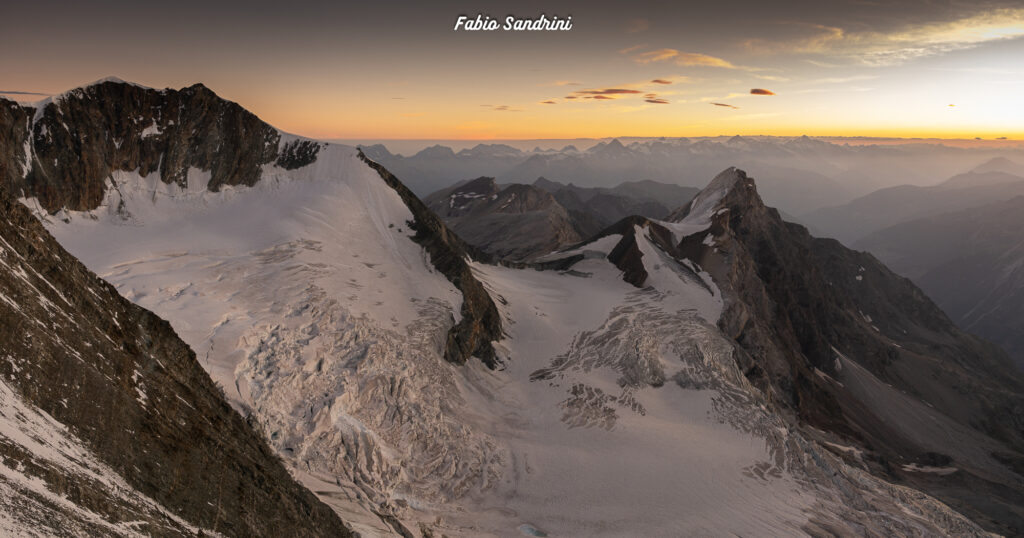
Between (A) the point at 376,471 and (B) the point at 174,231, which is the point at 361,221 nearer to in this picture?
(B) the point at 174,231

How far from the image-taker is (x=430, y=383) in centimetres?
4938

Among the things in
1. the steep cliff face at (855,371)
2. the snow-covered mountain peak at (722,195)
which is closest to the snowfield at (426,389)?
the steep cliff face at (855,371)

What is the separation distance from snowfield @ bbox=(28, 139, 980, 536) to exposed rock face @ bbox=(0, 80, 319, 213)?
1.98 m

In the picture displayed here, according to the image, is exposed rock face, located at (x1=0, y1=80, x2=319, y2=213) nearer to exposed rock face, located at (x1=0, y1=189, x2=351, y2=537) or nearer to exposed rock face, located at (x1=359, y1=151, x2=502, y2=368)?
exposed rock face, located at (x1=359, y1=151, x2=502, y2=368)

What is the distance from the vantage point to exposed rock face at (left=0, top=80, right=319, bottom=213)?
48219 millimetres

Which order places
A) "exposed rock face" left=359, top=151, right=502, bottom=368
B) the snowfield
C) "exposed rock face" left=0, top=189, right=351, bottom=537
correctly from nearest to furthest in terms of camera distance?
"exposed rock face" left=0, top=189, right=351, bottom=537 < the snowfield < "exposed rock face" left=359, top=151, right=502, bottom=368

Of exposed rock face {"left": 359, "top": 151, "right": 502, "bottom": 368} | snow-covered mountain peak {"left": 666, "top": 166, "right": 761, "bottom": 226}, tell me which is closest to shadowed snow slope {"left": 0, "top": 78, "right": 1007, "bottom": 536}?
exposed rock face {"left": 359, "top": 151, "right": 502, "bottom": 368}

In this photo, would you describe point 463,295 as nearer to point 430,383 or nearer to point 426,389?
point 430,383

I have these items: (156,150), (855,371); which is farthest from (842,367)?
(156,150)

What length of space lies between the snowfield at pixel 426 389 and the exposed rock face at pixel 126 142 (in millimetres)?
1983

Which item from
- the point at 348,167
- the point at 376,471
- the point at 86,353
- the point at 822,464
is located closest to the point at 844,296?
the point at 822,464

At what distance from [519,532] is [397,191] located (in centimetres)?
4792

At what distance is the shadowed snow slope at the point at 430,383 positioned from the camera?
131 ft

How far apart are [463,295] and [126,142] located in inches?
1584
